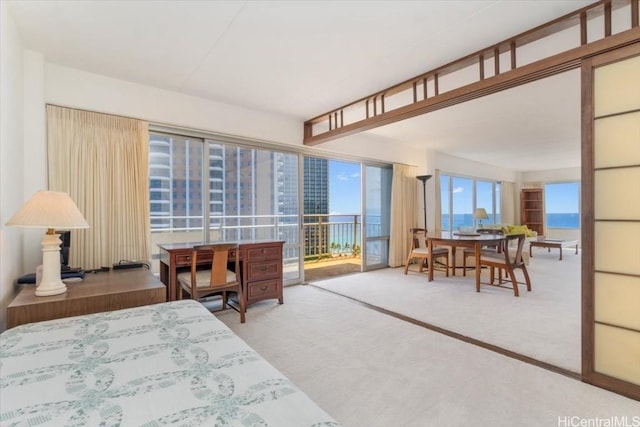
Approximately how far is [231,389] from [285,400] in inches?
6.9

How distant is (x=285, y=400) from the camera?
33.5 inches

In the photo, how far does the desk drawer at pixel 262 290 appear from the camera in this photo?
3469 mm

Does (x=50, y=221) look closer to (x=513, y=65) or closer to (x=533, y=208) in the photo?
(x=513, y=65)

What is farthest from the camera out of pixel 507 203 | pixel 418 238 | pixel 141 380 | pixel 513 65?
pixel 507 203

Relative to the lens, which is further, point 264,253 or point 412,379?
point 264,253

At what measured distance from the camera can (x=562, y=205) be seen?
9695 millimetres

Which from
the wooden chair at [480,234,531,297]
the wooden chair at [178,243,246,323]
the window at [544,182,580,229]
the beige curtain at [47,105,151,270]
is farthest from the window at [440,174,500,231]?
the beige curtain at [47,105,151,270]

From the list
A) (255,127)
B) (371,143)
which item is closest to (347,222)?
(371,143)

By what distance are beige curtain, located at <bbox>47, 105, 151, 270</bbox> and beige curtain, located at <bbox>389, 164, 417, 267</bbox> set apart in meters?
4.30

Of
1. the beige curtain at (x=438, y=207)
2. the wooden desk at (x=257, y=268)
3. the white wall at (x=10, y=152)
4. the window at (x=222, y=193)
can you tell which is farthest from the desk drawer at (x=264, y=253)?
the beige curtain at (x=438, y=207)

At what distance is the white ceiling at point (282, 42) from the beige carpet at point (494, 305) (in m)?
2.46

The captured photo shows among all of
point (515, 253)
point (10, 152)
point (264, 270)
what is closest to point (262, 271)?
point (264, 270)

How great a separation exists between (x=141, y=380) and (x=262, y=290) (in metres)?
2.62

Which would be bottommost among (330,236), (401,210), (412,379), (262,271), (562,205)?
(412,379)
